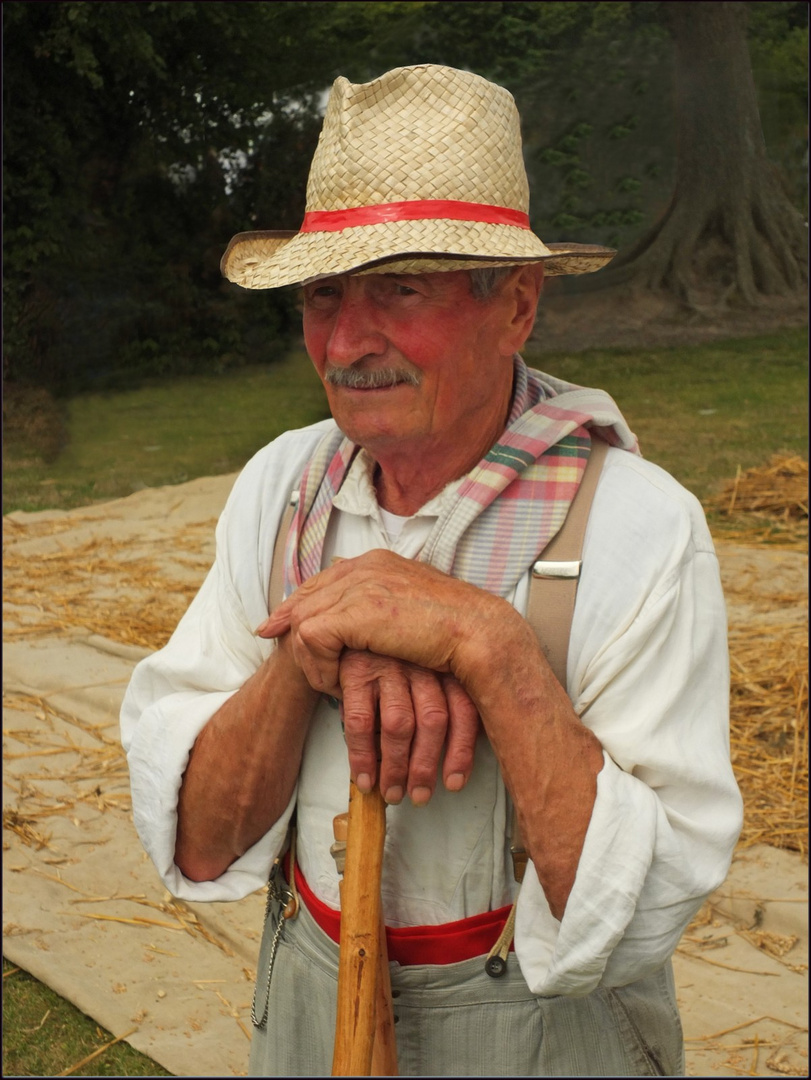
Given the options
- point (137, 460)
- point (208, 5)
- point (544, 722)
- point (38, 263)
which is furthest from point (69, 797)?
point (208, 5)

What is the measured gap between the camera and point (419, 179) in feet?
4.64

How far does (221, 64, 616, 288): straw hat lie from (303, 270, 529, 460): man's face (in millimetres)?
50

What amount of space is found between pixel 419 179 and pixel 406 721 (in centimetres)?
66

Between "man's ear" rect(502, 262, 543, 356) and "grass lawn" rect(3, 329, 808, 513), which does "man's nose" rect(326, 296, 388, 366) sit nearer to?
"man's ear" rect(502, 262, 543, 356)

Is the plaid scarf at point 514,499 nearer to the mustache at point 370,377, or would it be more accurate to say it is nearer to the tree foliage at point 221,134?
the mustache at point 370,377

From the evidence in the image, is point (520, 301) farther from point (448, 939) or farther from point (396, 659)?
point (448, 939)

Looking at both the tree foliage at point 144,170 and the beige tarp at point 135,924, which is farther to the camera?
the tree foliage at point 144,170

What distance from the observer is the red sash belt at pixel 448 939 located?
5.00ft

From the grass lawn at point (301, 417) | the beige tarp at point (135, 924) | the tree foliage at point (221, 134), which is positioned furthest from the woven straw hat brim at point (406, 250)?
the tree foliage at point (221, 134)

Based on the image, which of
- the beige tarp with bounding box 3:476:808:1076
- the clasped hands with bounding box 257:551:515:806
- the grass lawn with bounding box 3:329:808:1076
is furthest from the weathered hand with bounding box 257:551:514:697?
the grass lawn with bounding box 3:329:808:1076

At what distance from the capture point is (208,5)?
11.7 meters

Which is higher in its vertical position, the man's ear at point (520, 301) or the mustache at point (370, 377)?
the man's ear at point (520, 301)

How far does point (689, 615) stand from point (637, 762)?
0.19m

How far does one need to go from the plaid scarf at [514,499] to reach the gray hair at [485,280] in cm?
18
